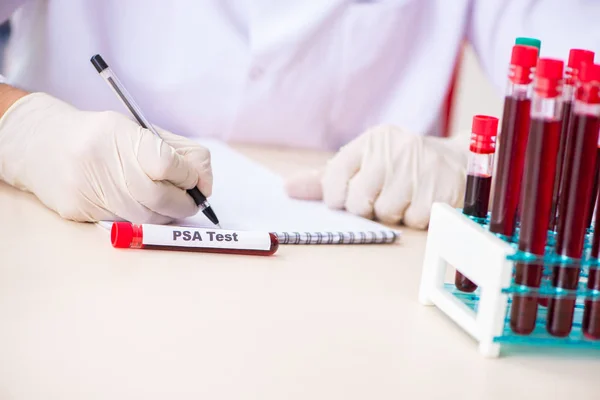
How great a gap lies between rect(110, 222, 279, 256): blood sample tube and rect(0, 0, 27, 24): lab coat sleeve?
87 cm

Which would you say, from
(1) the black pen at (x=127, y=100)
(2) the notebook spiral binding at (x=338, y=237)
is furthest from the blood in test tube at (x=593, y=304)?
(1) the black pen at (x=127, y=100)

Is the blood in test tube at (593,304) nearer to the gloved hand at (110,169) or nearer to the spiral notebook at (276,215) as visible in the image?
the spiral notebook at (276,215)

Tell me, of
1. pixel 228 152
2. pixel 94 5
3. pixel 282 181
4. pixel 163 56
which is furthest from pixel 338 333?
pixel 94 5

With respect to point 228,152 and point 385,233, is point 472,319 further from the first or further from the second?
point 228,152

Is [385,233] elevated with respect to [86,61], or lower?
lower

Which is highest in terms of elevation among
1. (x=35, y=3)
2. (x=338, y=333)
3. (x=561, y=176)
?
(x=35, y=3)

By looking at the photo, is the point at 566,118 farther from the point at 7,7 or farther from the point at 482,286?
the point at 7,7

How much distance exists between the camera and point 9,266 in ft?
3.08

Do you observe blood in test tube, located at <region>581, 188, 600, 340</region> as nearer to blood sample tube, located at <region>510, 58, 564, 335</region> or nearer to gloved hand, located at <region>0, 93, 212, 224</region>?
blood sample tube, located at <region>510, 58, 564, 335</region>

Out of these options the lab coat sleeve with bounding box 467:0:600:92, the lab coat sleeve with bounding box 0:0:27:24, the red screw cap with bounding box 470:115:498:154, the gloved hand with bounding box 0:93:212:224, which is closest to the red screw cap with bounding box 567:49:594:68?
the red screw cap with bounding box 470:115:498:154

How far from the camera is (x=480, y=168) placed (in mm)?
890

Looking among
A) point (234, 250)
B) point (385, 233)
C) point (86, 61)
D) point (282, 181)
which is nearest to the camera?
point (234, 250)

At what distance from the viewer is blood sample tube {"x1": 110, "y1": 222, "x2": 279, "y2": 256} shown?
1027 millimetres

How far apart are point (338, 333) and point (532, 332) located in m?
0.21
